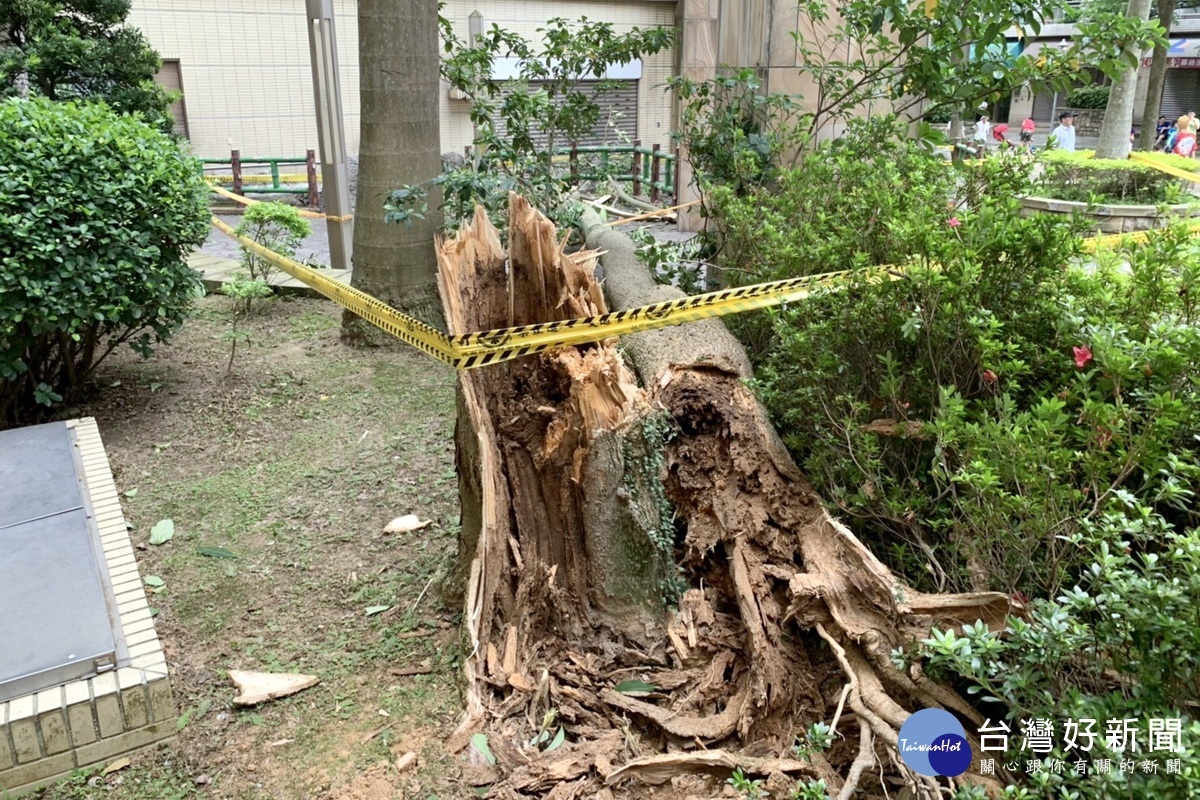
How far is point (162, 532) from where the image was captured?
166 inches

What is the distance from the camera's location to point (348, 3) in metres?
16.3

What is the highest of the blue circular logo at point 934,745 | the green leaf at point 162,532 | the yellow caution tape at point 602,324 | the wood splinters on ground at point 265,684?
the yellow caution tape at point 602,324

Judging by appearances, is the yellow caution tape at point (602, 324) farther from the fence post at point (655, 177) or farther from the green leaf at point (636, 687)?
the fence post at point (655, 177)

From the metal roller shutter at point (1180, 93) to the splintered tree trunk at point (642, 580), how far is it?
118 feet

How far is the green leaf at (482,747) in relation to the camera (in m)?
2.68

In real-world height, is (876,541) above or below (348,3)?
below

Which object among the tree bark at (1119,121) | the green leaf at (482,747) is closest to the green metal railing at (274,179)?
the tree bark at (1119,121)

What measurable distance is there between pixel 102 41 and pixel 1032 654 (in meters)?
11.1

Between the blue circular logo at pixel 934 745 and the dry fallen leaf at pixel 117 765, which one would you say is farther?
the dry fallen leaf at pixel 117 765

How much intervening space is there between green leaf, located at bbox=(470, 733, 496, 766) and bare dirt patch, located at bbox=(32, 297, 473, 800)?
9 centimetres

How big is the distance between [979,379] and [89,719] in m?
3.18

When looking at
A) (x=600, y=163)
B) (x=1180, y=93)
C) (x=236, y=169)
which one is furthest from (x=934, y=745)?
(x=1180, y=93)

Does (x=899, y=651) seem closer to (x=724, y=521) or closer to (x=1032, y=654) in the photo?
(x=1032, y=654)

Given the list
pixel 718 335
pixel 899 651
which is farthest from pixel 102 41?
pixel 899 651
